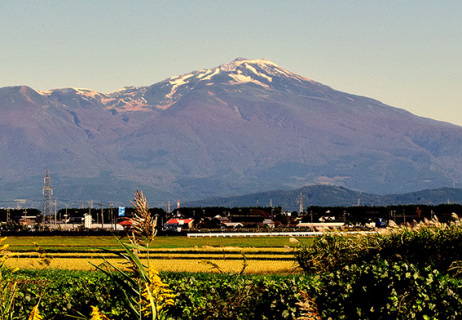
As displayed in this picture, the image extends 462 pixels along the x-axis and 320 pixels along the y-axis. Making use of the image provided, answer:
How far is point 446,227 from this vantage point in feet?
106

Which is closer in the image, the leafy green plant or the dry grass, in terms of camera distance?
the leafy green plant

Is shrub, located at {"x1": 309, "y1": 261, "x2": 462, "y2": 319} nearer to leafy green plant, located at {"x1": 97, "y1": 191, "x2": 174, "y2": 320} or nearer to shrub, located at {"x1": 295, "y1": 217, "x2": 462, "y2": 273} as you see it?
shrub, located at {"x1": 295, "y1": 217, "x2": 462, "y2": 273}

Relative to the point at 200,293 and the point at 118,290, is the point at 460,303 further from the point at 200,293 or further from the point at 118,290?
the point at 118,290

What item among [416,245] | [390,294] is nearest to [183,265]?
[416,245]

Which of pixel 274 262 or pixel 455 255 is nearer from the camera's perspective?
pixel 455 255

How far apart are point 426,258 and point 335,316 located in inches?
426

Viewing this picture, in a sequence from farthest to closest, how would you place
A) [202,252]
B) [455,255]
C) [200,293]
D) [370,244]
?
[202,252], [370,244], [455,255], [200,293]

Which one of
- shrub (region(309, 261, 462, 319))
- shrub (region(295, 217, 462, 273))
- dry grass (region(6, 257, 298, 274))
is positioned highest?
shrub (region(295, 217, 462, 273))

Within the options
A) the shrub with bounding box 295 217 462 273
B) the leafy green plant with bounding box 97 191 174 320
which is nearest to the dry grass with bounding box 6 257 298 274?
the shrub with bounding box 295 217 462 273

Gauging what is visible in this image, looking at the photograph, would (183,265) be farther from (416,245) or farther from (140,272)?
(140,272)

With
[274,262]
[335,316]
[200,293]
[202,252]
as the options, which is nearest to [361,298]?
[335,316]

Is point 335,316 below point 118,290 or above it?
below

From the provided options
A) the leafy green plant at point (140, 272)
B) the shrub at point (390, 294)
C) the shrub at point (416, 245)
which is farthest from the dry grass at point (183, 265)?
the leafy green plant at point (140, 272)

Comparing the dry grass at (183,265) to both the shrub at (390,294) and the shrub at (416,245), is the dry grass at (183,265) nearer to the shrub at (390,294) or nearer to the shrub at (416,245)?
the shrub at (416,245)
